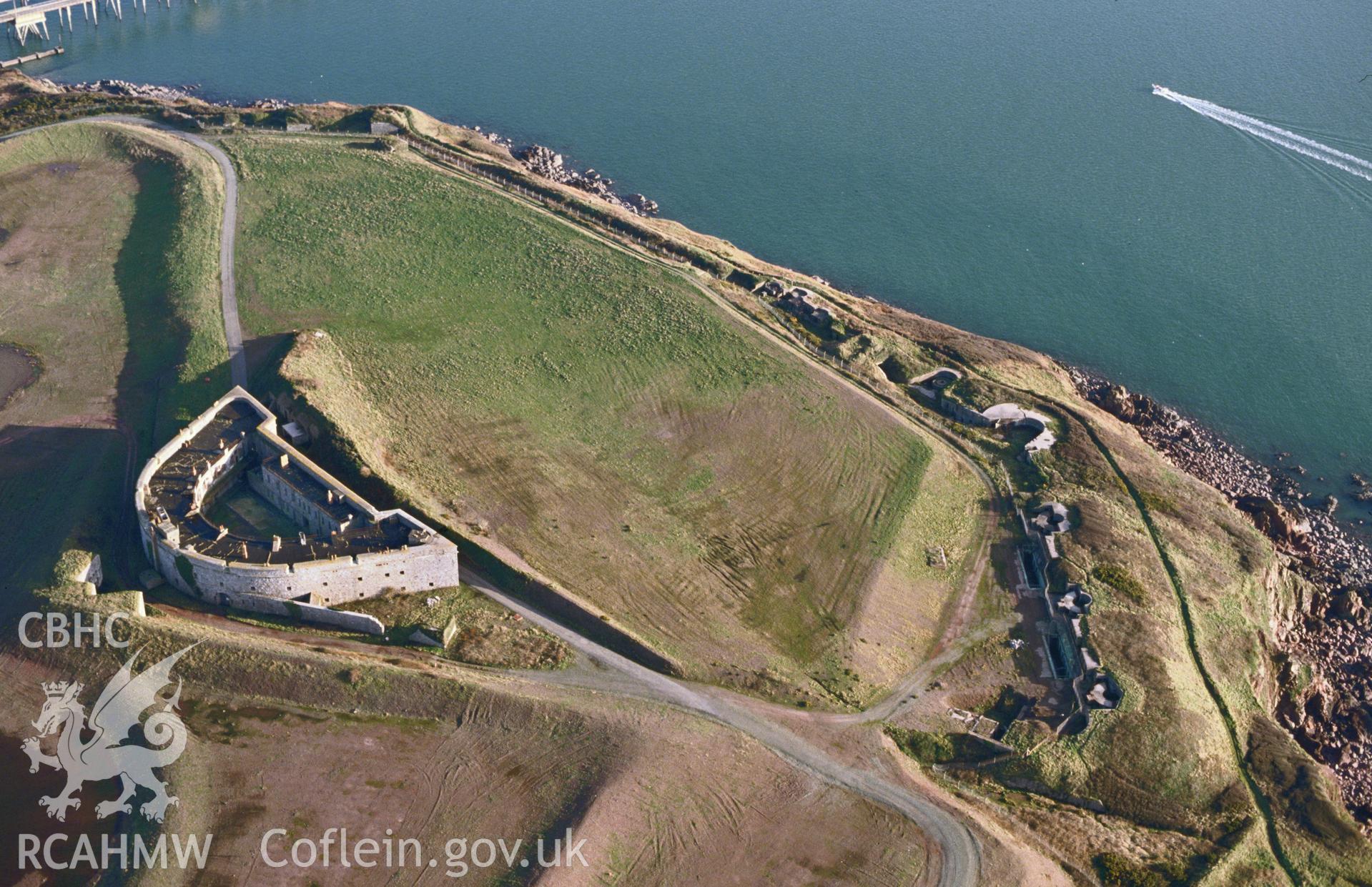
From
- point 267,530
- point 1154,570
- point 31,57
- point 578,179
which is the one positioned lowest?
point 267,530

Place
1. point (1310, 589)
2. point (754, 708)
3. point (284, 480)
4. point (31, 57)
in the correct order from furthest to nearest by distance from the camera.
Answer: point (31, 57)
point (1310, 589)
point (284, 480)
point (754, 708)

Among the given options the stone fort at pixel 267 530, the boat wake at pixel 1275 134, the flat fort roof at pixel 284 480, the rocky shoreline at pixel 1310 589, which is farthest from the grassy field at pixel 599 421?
the boat wake at pixel 1275 134

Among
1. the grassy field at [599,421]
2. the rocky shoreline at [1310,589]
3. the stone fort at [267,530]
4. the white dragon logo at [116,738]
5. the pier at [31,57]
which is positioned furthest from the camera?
the pier at [31,57]

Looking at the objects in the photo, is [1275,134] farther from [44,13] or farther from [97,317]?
[44,13]

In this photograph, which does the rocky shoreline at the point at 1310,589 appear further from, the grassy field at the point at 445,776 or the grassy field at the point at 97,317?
the grassy field at the point at 97,317

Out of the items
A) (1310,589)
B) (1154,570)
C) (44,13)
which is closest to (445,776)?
(1154,570)

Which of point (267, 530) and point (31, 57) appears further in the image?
point (31, 57)

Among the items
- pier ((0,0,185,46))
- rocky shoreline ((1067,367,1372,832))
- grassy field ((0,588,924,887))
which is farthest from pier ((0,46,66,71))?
rocky shoreline ((1067,367,1372,832))

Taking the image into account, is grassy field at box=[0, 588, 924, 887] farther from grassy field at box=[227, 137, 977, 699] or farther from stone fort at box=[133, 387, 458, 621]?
grassy field at box=[227, 137, 977, 699]
